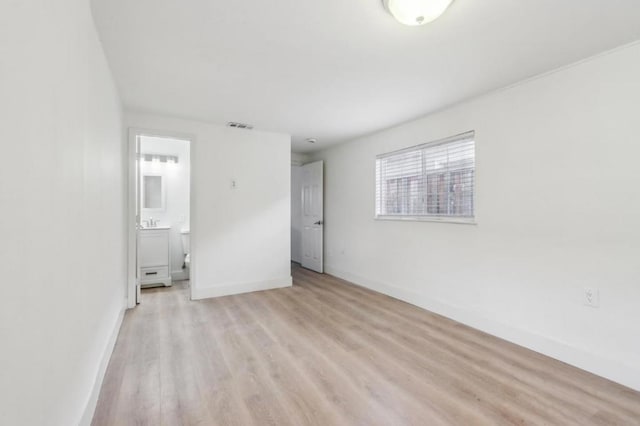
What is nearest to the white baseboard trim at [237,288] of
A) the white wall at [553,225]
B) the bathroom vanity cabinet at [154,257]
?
the bathroom vanity cabinet at [154,257]

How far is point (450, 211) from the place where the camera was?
330 cm

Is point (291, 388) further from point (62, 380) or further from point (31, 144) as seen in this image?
point (31, 144)

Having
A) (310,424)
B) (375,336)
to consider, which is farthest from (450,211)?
(310,424)

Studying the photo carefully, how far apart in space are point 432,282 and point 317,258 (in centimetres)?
245

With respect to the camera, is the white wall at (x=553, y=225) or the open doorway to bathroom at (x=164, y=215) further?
the open doorway to bathroom at (x=164, y=215)

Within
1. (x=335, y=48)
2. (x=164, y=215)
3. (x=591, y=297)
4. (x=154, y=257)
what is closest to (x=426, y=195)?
(x=591, y=297)

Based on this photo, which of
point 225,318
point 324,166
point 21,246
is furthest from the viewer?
point 324,166

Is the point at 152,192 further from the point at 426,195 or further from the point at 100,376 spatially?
the point at 426,195

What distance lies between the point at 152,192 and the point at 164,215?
43cm

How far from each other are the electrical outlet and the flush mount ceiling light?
222cm

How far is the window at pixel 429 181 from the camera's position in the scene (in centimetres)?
314

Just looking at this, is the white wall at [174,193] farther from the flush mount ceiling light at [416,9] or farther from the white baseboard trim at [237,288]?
the flush mount ceiling light at [416,9]

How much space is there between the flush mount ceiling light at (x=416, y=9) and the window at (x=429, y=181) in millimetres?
1730

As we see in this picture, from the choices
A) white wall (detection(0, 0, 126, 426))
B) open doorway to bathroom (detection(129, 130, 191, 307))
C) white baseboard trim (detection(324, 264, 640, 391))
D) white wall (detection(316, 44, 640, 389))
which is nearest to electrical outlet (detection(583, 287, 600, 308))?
white wall (detection(316, 44, 640, 389))
